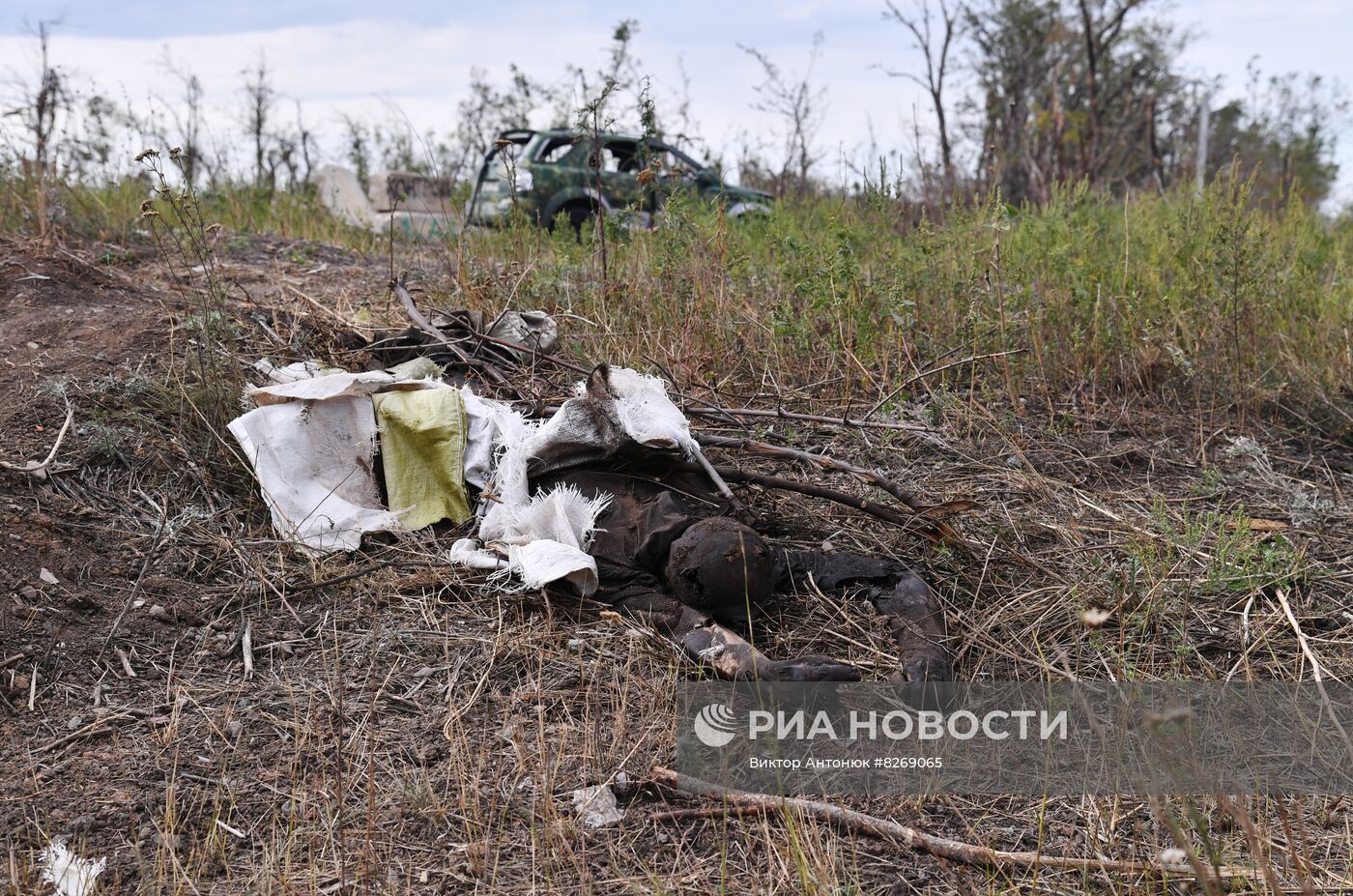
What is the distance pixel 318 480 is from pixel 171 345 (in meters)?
0.84

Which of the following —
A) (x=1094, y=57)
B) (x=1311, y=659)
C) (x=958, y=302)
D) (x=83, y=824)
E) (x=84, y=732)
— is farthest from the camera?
(x=1094, y=57)

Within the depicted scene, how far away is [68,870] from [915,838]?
1437 mm

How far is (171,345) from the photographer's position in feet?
10.2

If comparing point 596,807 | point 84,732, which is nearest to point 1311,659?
point 596,807

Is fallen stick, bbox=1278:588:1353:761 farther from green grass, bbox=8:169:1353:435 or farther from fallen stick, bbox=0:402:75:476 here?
fallen stick, bbox=0:402:75:476

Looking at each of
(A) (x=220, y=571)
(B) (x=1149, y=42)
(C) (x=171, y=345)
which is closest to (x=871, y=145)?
(C) (x=171, y=345)

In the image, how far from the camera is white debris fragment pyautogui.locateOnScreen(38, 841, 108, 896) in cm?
157

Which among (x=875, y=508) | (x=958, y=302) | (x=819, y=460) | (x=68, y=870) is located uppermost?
(x=958, y=302)

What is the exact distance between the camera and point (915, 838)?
1706mm

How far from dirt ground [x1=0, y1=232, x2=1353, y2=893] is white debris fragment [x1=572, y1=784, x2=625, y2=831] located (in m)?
0.02

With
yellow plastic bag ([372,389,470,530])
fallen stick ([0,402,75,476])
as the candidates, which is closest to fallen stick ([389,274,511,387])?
yellow plastic bag ([372,389,470,530])

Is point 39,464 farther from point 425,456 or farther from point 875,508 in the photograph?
point 875,508

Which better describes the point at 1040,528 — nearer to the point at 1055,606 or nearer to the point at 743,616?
the point at 1055,606

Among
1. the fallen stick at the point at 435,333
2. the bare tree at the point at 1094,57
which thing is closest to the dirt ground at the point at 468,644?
the fallen stick at the point at 435,333
